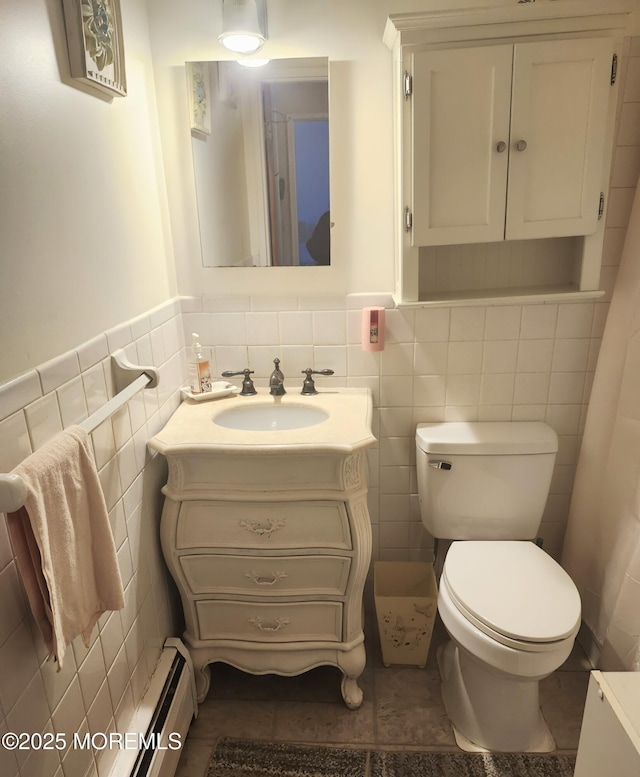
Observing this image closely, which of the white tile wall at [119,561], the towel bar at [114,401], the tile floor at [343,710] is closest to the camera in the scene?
the towel bar at [114,401]

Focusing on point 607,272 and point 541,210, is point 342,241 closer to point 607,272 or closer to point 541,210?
point 541,210

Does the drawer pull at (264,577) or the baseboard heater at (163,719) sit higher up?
the drawer pull at (264,577)

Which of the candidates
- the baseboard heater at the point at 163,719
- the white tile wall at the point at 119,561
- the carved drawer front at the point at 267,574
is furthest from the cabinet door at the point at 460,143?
the baseboard heater at the point at 163,719

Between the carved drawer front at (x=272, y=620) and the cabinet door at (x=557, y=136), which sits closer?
the cabinet door at (x=557, y=136)

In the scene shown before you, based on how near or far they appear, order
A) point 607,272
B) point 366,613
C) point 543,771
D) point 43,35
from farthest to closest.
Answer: point 366,613
point 607,272
point 543,771
point 43,35

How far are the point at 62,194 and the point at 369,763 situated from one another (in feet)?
5.45

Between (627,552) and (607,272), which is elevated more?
(607,272)

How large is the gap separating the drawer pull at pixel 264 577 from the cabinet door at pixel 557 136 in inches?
46.3

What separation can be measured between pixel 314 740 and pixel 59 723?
2.82 ft

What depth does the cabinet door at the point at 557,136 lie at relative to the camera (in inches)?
55.6

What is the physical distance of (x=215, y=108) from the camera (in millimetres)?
1663

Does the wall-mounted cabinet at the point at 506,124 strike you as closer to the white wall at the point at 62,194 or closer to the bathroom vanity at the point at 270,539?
the bathroom vanity at the point at 270,539

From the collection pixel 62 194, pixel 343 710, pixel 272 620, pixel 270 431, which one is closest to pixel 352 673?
pixel 343 710

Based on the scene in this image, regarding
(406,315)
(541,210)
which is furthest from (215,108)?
(541,210)
